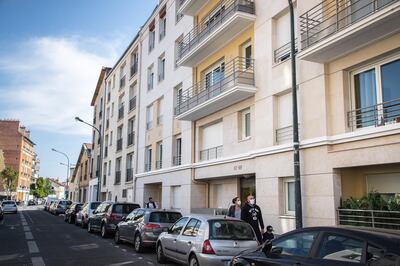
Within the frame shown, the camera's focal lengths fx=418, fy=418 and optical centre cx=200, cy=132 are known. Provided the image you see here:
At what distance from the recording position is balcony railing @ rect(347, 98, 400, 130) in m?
10.7

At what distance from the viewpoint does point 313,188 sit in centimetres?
1239

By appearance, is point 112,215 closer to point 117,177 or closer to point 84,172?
point 117,177

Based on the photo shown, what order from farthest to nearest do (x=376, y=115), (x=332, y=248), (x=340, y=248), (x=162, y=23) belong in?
(x=162, y=23), (x=376, y=115), (x=332, y=248), (x=340, y=248)

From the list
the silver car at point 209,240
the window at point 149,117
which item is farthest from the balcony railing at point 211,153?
the silver car at point 209,240

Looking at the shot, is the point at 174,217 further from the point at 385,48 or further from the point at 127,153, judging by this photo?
the point at 127,153

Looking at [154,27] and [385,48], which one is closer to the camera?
[385,48]

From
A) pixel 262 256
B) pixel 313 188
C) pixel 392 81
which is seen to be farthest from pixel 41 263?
pixel 392 81

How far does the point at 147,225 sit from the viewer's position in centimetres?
1341

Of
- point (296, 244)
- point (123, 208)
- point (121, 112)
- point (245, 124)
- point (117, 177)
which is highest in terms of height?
point (121, 112)

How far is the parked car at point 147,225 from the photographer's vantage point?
13315 millimetres

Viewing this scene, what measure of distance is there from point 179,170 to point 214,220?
12605mm

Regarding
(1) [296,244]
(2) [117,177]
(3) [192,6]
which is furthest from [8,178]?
(1) [296,244]

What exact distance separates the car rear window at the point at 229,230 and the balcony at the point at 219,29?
925 centimetres

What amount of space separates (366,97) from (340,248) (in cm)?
714
